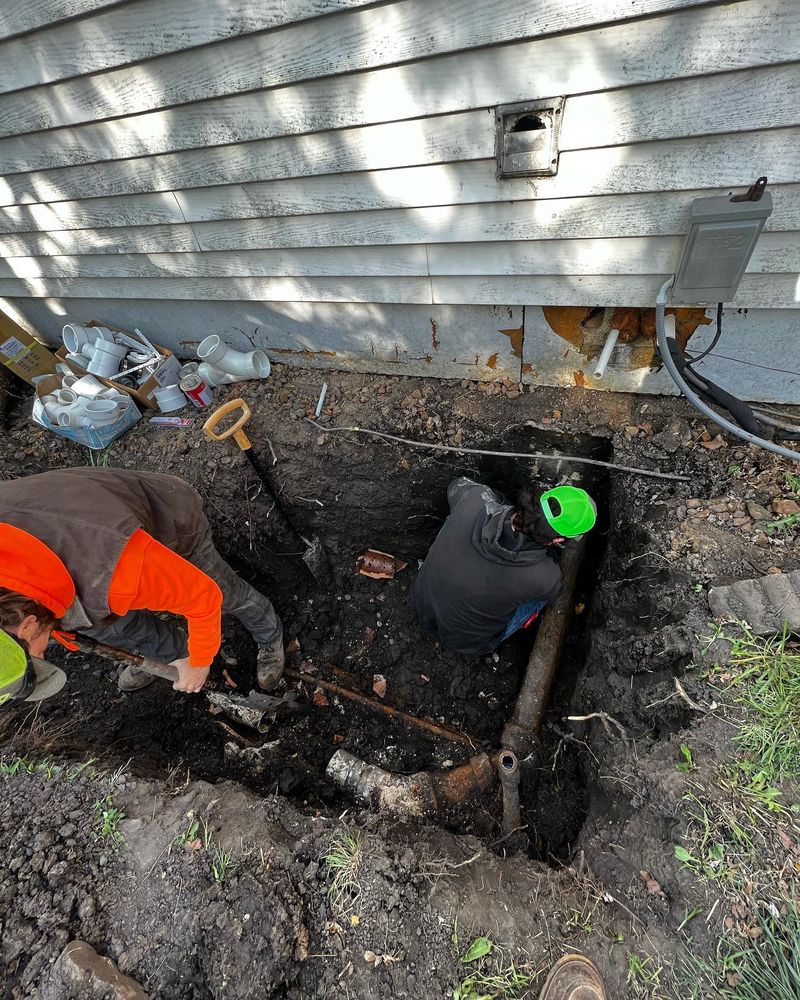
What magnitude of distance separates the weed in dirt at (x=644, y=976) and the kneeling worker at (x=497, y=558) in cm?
140

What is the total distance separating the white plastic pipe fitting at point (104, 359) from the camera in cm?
359

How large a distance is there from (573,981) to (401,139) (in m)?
3.44

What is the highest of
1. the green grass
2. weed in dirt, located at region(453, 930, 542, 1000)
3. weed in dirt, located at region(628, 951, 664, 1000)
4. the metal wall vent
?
the metal wall vent

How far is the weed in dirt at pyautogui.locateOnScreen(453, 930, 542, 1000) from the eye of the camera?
63.3 inches

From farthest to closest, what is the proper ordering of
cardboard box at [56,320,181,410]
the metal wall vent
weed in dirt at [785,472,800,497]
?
cardboard box at [56,320,181,410] < weed in dirt at [785,472,800,497] < the metal wall vent

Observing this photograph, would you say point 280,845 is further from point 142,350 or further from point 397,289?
point 142,350

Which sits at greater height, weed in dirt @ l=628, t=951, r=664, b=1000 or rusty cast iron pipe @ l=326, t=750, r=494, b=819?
weed in dirt @ l=628, t=951, r=664, b=1000

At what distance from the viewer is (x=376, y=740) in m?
3.10

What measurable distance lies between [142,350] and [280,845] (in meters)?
3.61

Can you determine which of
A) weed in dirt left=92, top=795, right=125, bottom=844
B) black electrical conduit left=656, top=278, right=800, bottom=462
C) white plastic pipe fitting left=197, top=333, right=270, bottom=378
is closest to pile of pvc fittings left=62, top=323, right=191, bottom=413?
white plastic pipe fitting left=197, top=333, right=270, bottom=378

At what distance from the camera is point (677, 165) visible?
1.95 metres

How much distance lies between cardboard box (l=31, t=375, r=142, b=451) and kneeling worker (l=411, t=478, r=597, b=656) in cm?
257

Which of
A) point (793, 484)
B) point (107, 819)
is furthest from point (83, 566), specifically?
point (793, 484)

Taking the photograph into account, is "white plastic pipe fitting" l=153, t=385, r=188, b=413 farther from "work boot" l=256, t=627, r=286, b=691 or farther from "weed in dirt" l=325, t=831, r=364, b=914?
"weed in dirt" l=325, t=831, r=364, b=914
